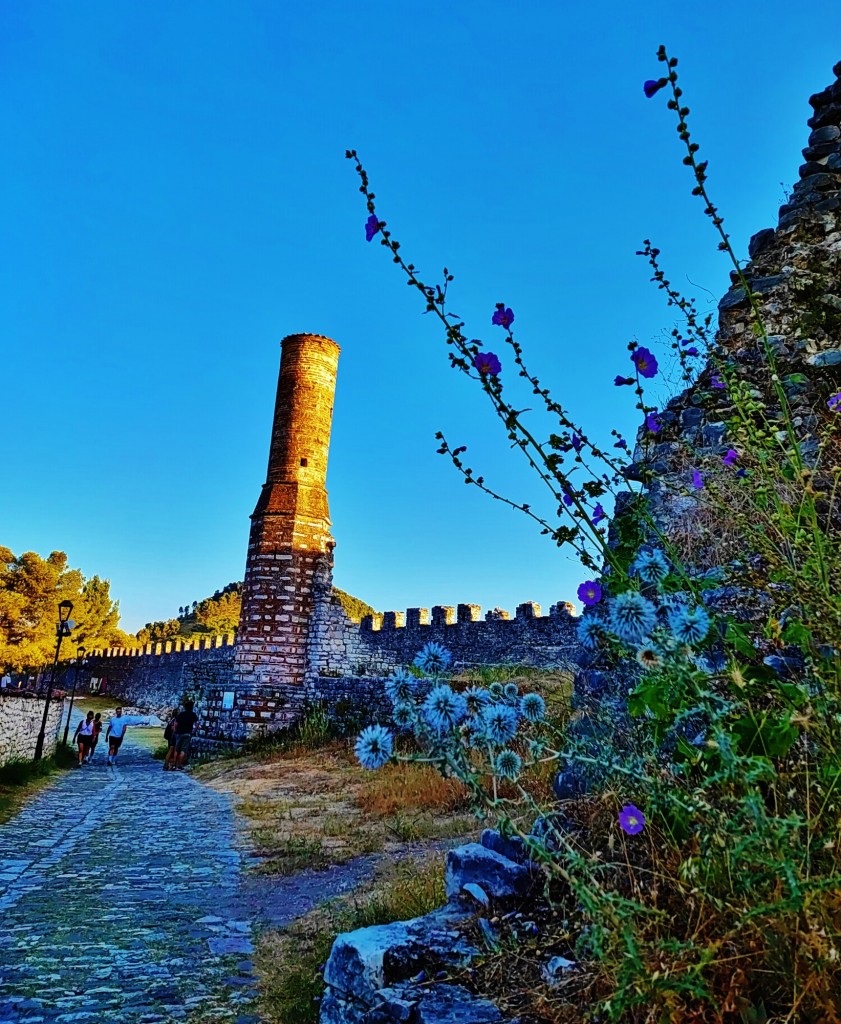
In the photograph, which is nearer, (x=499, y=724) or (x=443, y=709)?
(x=443, y=709)

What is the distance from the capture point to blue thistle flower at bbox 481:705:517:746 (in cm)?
178

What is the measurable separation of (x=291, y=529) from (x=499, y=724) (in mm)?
13209

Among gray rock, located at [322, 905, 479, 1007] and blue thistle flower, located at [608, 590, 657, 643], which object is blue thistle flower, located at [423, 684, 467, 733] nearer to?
blue thistle flower, located at [608, 590, 657, 643]

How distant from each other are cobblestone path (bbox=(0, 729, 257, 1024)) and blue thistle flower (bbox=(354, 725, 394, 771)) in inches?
74.3

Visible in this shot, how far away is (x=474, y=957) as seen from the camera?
2.01 meters

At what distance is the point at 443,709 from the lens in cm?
169

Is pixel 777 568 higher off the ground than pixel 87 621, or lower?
lower

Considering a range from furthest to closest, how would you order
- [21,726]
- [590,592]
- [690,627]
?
[21,726]
[590,592]
[690,627]

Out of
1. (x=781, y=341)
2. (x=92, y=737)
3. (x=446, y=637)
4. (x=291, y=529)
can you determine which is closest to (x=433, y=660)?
(x=781, y=341)

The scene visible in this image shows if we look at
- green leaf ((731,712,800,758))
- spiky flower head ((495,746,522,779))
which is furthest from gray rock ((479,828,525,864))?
green leaf ((731,712,800,758))

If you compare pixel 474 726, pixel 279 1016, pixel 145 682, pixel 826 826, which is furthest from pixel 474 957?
pixel 145 682

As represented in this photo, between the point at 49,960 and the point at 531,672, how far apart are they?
9756mm

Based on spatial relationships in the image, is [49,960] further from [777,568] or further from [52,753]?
[52,753]

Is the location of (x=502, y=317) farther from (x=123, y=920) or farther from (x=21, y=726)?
(x=21, y=726)
